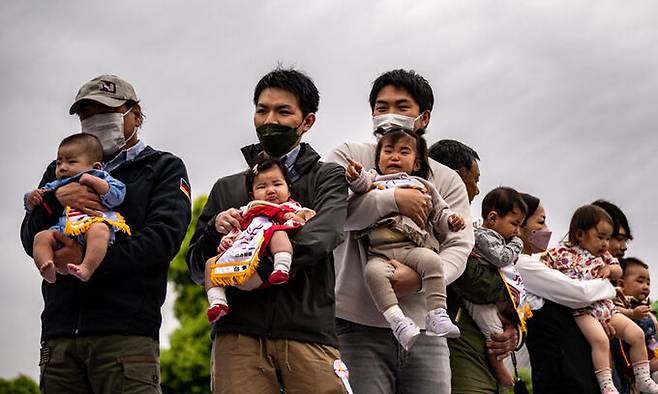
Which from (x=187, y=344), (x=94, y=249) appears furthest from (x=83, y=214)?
(x=187, y=344)

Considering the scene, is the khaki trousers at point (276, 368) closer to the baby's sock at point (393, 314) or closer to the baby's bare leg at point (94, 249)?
the baby's sock at point (393, 314)

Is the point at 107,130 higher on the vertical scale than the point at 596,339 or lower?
higher

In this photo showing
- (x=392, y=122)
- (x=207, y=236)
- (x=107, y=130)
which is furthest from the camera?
(x=392, y=122)

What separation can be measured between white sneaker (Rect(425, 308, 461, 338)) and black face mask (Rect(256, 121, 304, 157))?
3.64 ft

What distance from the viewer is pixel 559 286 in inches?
255

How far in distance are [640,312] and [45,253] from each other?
4579mm

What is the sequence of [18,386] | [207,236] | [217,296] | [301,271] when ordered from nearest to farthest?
1. [217,296]
2. [301,271]
3. [207,236]
4. [18,386]

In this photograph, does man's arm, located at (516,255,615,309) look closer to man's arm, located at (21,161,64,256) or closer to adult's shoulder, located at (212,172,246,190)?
adult's shoulder, located at (212,172,246,190)

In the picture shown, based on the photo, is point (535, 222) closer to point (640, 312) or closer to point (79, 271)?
point (640, 312)

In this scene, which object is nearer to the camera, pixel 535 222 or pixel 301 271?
pixel 301 271

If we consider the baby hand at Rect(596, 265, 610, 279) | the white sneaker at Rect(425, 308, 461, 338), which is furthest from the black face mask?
the baby hand at Rect(596, 265, 610, 279)

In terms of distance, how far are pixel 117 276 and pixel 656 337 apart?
4.58 m

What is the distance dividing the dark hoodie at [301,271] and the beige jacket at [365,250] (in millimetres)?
236

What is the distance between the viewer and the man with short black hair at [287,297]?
14.0ft
